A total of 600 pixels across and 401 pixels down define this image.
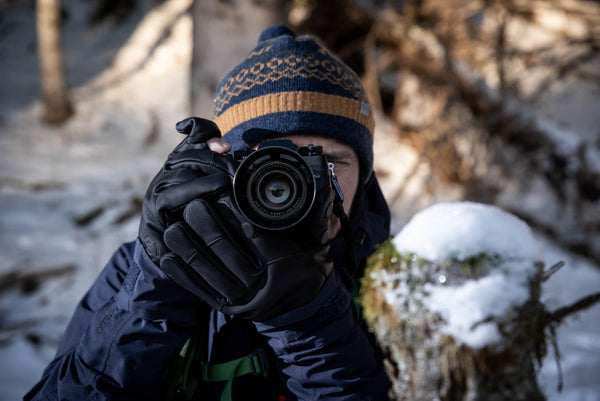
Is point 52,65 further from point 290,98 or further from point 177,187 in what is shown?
point 177,187

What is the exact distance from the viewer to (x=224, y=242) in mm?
850

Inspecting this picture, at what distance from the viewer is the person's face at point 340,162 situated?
A: 1144 millimetres

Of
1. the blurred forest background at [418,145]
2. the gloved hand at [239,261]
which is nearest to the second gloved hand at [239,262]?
the gloved hand at [239,261]

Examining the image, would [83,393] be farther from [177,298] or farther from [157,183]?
[157,183]

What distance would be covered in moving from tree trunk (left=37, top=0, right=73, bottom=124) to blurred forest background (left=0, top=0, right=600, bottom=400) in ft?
4.38

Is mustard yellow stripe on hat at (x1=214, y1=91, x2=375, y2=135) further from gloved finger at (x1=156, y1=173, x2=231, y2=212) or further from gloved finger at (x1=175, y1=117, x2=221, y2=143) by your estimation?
gloved finger at (x1=156, y1=173, x2=231, y2=212)

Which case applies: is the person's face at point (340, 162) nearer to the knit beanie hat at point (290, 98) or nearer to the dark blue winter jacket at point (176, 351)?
the knit beanie hat at point (290, 98)

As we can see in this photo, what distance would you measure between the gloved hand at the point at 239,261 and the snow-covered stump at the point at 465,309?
31 cm

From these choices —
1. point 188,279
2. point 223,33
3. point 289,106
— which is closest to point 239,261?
point 188,279

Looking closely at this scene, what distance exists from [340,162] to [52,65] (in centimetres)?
631

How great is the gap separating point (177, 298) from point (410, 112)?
320 centimetres

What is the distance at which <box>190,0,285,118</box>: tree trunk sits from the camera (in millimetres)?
2182

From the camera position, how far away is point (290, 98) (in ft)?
3.65

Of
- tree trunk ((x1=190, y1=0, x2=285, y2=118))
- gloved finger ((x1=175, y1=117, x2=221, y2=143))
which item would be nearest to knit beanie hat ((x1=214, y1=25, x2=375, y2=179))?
gloved finger ((x1=175, y1=117, x2=221, y2=143))
